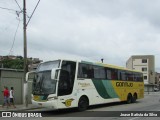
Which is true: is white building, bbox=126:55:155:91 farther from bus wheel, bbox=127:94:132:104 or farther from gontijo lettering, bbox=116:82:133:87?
gontijo lettering, bbox=116:82:133:87

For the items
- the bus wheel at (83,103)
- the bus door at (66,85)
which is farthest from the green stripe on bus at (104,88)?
the bus door at (66,85)

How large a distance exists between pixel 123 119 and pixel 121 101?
44.4 feet

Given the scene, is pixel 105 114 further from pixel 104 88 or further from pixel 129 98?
pixel 129 98

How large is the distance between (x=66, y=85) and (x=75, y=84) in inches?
37.6

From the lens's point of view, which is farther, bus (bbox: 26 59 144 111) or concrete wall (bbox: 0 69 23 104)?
concrete wall (bbox: 0 69 23 104)

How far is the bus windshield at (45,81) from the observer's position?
19.7 metres

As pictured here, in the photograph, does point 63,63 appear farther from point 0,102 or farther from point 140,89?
point 140,89

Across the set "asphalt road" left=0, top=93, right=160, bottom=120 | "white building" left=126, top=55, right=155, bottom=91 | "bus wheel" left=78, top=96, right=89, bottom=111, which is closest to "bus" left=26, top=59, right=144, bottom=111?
"bus wheel" left=78, top=96, right=89, bottom=111

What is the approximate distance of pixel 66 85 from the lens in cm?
2039

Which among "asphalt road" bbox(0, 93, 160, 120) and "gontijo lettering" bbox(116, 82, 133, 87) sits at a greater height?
"gontijo lettering" bbox(116, 82, 133, 87)

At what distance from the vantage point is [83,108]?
21.9 meters

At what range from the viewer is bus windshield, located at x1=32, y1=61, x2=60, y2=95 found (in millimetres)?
19672

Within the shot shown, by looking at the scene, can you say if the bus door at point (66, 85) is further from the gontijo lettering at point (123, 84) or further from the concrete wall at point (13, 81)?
the concrete wall at point (13, 81)

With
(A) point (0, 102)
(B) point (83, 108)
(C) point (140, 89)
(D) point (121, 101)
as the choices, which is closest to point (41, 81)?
(B) point (83, 108)
